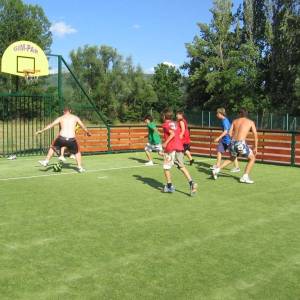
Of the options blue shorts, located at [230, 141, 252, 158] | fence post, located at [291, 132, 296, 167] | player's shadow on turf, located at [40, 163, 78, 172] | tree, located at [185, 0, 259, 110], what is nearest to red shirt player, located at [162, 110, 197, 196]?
blue shorts, located at [230, 141, 252, 158]

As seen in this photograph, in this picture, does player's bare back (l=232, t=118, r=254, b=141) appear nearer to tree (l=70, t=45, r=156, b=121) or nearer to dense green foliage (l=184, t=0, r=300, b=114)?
dense green foliage (l=184, t=0, r=300, b=114)

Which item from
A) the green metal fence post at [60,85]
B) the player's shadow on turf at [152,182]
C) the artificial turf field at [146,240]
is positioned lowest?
the artificial turf field at [146,240]

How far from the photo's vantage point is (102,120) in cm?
1922

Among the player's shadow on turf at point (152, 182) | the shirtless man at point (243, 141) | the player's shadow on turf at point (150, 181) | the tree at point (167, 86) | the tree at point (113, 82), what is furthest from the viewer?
the tree at point (167, 86)

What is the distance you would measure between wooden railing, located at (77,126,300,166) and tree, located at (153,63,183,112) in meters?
54.5

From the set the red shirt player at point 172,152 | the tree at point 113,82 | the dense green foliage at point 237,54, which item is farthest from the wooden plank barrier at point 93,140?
the tree at point 113,82

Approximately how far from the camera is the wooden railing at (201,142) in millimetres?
15562

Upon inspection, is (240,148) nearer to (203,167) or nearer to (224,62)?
(203,167)

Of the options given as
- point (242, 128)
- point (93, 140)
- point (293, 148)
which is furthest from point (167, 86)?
point (242, 128)

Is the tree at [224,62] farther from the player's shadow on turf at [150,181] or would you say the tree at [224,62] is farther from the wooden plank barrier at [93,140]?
the player's shadow on turf at [150,181]

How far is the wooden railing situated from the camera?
51.1ft

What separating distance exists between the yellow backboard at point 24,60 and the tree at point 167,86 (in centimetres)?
5626

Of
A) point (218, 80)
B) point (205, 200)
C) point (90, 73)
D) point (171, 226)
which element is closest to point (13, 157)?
point (205, 200)

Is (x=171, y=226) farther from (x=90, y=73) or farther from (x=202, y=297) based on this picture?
(x=90, y=73)
